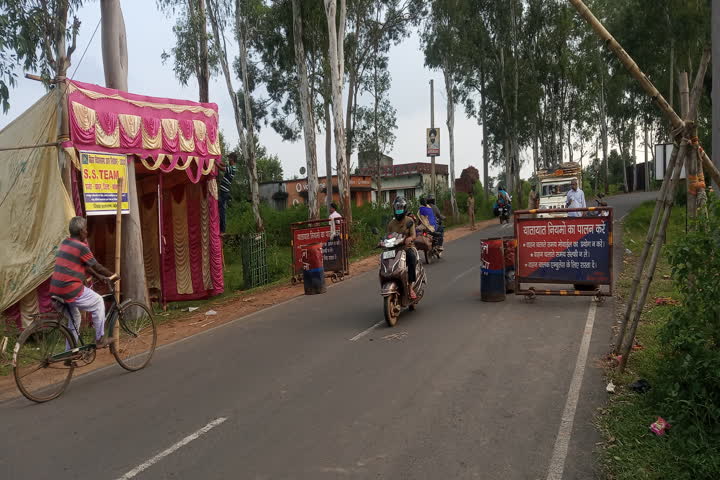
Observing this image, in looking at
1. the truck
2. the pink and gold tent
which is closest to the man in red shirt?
the pink and gold tent

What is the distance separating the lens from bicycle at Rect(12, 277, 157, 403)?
622 cm

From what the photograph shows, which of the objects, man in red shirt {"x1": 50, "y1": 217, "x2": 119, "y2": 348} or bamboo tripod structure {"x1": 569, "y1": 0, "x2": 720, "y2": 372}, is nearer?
bamboo tripod structure {"x1": 569, "y1": 0, "x2": 720, "y2": 372}

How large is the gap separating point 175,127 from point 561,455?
36.1 ft

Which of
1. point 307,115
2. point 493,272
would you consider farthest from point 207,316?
point 307,115

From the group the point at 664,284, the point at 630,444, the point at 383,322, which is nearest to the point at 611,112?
the point at 664,284

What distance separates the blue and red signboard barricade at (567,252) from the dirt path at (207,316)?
208 inches

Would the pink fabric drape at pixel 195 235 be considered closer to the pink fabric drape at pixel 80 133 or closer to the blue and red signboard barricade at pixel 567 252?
the pink fabric drape at pixel 80 133

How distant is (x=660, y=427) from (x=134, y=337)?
6275 millimetres

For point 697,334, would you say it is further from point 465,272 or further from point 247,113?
point 247,113

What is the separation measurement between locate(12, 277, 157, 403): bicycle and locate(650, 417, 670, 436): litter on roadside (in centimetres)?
606

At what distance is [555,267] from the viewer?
32.8ft

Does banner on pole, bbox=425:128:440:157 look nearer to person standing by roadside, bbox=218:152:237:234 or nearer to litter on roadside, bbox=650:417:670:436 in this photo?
person standing by roadside, bbox=218:152:237:234

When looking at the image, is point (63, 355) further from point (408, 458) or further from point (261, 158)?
point (261, 158)

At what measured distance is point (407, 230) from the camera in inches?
385
